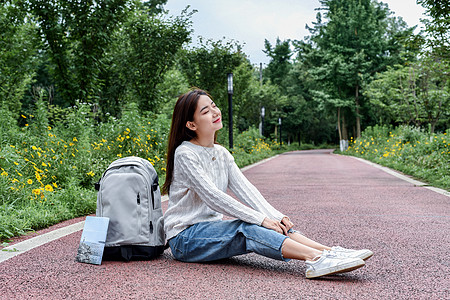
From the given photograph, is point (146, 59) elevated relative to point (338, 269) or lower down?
elevated

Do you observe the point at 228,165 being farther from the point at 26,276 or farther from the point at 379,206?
the point at 379,206

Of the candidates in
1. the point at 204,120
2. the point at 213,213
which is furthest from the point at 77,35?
the point at 213,213

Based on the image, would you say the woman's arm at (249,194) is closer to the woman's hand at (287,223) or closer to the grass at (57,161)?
the woman's hand at (287,223)

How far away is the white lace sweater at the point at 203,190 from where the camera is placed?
325cm

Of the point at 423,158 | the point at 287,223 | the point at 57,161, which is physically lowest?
the point at 423,158

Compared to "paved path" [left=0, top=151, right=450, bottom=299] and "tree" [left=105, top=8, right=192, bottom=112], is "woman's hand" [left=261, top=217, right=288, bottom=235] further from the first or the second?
"tree" [left=105, top=8, right=192, bottom=112]

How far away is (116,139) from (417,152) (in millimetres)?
8830

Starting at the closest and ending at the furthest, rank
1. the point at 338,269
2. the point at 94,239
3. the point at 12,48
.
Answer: the point at 338,269, the point at 94,239, the point at 12,48

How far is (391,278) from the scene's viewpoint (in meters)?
3.04

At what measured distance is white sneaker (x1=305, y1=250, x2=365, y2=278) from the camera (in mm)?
2816

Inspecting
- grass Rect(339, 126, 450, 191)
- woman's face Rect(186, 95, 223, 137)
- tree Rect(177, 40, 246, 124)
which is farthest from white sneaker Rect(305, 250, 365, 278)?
tree Rect(177, 40, 246, 124)

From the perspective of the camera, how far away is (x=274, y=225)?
3.09 m

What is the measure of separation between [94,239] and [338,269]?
1.71 m

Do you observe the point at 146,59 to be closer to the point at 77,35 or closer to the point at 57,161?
the point at 77,35
